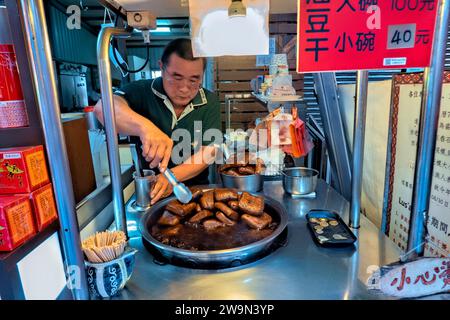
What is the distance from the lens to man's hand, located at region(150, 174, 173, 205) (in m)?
1.40

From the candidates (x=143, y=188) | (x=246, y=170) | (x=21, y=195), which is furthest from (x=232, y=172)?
(x=21, y=195)

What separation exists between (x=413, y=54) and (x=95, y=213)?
4.20 ft

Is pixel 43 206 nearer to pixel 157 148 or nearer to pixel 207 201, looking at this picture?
pixel 157 148

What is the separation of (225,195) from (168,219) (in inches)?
12.0

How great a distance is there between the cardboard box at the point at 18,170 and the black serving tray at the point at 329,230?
3.08 feet

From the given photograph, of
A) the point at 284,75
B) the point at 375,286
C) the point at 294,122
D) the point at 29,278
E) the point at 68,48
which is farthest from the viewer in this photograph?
the point at 68,48

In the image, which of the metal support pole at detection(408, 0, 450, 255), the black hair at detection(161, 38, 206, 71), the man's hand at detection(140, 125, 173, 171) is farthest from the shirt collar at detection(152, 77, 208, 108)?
the metal support pole at detection(408, 0, 450, 255)

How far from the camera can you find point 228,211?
1258 millimetres

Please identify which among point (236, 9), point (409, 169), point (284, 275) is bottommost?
point (284, 275)

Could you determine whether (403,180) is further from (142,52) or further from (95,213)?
(142,52)

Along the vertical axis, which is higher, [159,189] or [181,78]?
[181,78]
